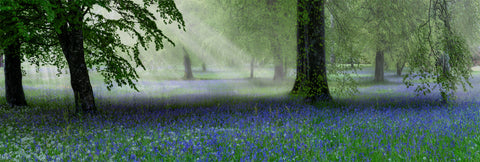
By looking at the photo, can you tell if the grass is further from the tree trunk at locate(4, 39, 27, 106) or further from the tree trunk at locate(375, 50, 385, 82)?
the tree trunk at locate(375, 50, 385, 82)

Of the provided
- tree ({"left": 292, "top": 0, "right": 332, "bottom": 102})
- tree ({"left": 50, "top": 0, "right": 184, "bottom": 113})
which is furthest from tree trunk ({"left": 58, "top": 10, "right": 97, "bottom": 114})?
tree ({"left": 292, "top": 0, "right": 332, "bottom": 102})

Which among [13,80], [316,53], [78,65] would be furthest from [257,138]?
[13,80]

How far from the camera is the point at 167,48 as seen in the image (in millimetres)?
35719

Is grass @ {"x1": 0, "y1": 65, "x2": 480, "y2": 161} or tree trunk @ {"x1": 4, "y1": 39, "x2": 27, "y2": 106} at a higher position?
tree trunk @ {"x1": 4, "y1": 39, "x2": 27, "y2": 106}

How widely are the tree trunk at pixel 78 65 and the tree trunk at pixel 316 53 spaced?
24.4 feet

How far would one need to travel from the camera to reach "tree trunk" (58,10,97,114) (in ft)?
36.2

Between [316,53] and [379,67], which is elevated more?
[316,53]

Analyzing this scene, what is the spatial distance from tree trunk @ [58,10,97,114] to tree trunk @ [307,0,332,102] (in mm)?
7449

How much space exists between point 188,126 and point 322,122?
3.16 m

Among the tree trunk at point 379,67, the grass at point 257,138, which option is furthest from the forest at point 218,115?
the tree trunk at point 379,67

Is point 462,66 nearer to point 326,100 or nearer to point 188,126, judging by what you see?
point 326,100

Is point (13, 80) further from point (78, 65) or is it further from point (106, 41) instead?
point (106, 41)

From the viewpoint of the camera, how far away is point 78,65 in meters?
11.1

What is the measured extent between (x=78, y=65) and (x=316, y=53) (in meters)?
8.05
